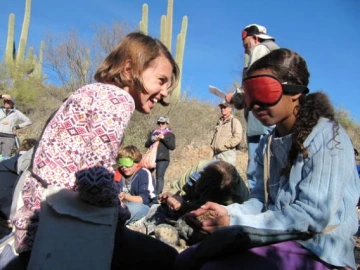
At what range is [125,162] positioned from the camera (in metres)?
5.72

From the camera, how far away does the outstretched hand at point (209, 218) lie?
2.03m

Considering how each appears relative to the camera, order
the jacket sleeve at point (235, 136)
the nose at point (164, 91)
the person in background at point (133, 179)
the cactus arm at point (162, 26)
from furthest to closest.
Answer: the cactus arm at point (162, 26) → the jacket sleeve at point (235, 136) → the person in background at point (133, 179) → the nose at point (164, 91)

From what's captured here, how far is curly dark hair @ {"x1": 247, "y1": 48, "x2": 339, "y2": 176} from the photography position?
6.68 ft

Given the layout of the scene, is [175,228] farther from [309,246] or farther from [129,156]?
[309,246]

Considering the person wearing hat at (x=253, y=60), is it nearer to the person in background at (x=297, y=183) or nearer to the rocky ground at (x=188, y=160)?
the person in background at (x=297, y=183)

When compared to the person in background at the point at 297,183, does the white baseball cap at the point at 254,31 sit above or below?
above

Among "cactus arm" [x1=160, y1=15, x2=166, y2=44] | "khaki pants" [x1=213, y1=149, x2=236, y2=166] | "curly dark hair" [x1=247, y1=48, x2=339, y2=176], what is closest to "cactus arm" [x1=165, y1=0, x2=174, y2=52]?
"cactus arm" [x1=160, y1=15, x2=166, y2=44]

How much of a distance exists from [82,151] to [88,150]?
62mm

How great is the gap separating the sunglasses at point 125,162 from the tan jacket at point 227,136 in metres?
1.49

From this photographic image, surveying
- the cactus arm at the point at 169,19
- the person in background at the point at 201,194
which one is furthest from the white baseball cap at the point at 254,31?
the cactus arm at the point at 169,19

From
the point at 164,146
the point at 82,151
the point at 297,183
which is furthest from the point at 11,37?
the point at 297,183

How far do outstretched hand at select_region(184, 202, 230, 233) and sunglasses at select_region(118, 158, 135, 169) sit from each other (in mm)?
3708

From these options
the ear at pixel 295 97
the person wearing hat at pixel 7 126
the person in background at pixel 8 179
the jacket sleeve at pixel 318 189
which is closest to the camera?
the jacket sleeve at pixel 318 189

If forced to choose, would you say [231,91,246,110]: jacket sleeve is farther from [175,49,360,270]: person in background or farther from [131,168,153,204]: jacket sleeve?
[131,168,153,204]: jacket sleeve
